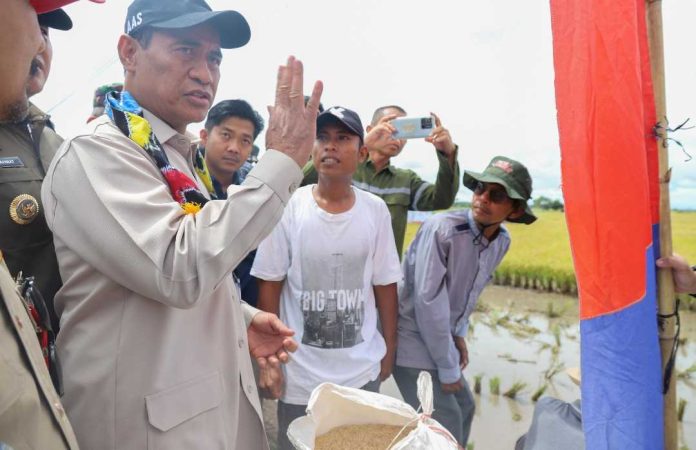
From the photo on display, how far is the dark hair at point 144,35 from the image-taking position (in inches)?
50.3

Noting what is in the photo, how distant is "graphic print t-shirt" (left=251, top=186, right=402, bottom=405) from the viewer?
2.14 m

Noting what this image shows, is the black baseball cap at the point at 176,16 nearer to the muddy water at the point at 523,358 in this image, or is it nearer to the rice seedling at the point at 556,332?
the muddy water at the point at 523,358

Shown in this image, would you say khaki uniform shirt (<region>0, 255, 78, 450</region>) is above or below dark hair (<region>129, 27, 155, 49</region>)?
below

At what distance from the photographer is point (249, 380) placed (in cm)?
132

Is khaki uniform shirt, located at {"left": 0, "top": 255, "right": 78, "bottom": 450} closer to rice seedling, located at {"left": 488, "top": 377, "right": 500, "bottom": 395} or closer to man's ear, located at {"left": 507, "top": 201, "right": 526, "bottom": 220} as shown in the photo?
man's ear, located at {"left": 507, "top": 201, "right": 526, "bottom": 220}

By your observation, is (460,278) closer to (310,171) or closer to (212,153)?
(310,171)

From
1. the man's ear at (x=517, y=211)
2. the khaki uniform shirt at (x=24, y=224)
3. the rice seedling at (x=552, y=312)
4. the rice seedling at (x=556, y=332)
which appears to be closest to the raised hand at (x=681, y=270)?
the man's ear at (x=517, y=211)

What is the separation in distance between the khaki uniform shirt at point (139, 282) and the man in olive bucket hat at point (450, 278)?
1611 millimetres

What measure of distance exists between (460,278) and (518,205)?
0.56 m

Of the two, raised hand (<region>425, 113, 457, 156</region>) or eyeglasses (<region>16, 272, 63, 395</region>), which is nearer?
eyeglasses (<region>16, 272, 63, 395</region>)

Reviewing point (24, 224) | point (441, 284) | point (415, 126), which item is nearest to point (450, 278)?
point (441, 284)

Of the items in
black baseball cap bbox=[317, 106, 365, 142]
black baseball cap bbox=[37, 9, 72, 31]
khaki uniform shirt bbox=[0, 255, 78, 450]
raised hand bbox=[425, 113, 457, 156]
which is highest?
black baseball cap bbox=[37, 9, 72, 31]

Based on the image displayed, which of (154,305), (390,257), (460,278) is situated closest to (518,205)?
(460,278)

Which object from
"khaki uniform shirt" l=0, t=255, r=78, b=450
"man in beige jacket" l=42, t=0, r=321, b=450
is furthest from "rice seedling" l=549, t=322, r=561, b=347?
"khaki uniform shirt" l=0, t=255, r=78, b=450
